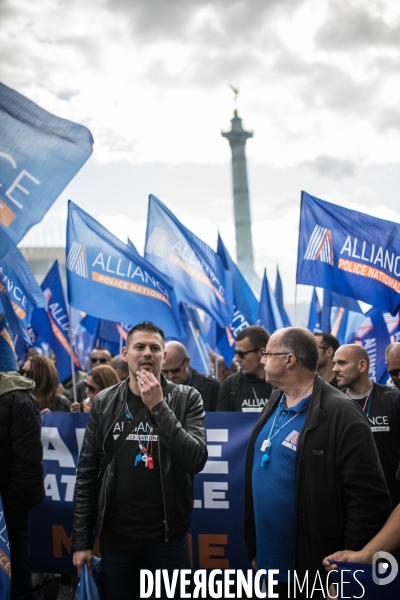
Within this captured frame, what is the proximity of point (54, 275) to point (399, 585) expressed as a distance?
31.3 ft

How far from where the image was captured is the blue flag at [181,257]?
8867mm

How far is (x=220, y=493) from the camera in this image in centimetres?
495

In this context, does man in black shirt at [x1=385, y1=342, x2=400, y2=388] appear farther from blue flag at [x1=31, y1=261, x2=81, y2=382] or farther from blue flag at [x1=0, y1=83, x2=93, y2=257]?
blue flag at [x1=31, y1=261, x2=81, y2=382]

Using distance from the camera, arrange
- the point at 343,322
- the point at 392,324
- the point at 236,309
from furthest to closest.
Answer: the point at 343,322 < the point at 236,309 < the point at 392,324

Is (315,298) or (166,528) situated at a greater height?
(315,298)

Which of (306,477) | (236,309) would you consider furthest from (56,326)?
(306,477)

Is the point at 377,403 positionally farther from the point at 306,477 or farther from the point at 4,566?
the point at 4,566

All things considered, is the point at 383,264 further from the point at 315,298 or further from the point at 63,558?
the point at 315,298

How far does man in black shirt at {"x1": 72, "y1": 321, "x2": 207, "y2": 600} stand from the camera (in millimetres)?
3281

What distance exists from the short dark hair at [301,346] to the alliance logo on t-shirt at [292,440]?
39 cm

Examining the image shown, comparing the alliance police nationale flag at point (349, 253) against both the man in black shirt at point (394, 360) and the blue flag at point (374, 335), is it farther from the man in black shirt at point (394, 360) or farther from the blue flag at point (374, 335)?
the blue flag at point (374, 335)

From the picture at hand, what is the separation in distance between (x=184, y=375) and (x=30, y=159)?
3.15m

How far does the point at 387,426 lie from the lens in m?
4.71

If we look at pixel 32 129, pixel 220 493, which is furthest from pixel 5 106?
pixel 220 493
